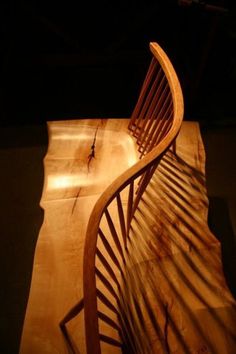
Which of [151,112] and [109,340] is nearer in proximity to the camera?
[109,340]

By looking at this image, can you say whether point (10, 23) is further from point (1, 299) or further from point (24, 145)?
point (1, 299)

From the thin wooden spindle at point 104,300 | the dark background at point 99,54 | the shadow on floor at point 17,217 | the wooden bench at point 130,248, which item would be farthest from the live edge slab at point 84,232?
the dark background at point 99,54

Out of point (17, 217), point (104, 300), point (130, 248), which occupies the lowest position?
point (104, 300)

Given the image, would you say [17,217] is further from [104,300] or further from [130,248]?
[104,300]

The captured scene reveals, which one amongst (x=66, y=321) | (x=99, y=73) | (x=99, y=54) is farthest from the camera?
(x=99, y=73)

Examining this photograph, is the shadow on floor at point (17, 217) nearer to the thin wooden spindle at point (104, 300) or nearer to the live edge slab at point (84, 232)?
the live edge slab at point (84, 232)

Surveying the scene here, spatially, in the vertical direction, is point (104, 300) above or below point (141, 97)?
below

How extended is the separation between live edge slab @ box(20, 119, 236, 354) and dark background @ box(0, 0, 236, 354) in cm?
50

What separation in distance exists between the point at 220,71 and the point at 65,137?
84.8 inches

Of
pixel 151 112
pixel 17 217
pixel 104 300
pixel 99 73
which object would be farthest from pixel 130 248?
pixel 99 73

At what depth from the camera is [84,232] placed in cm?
115

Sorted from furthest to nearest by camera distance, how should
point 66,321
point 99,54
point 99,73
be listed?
point 99,73, point 99,54, point 66,321

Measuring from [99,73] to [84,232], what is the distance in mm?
2007

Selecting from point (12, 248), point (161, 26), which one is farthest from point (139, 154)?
point (161, 26)
